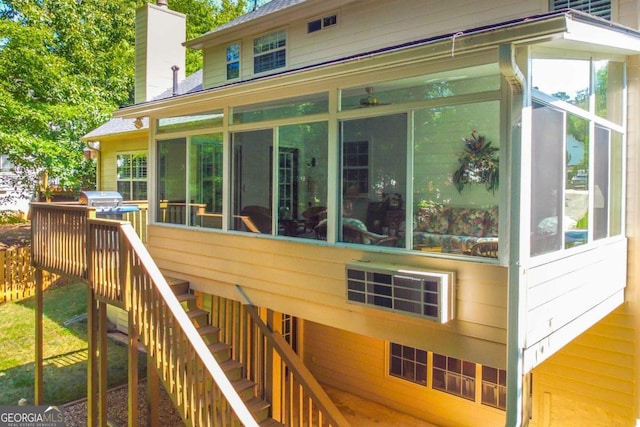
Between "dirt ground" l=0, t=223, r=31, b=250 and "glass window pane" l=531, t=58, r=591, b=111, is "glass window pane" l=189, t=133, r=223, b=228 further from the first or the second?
"dirt ground" l=0, t=223, r=31, b=250

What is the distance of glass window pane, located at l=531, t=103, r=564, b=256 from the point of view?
338cm

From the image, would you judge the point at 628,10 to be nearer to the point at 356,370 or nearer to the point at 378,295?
the point at 378,295

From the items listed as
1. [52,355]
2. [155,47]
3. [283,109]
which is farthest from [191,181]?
[155,47]

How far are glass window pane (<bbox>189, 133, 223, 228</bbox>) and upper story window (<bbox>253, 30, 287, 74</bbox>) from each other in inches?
129

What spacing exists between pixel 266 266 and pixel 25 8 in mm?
14852

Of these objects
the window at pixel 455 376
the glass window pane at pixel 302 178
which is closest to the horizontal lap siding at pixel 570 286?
the glass window pane at pixel 302 178

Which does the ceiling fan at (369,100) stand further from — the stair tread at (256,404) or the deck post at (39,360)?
the deck post at (39,360)

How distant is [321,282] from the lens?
4.67 meters

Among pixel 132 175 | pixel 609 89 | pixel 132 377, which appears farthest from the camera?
pixel 132 175

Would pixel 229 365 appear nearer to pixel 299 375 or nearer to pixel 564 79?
pixel 299 375

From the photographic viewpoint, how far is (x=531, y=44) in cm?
311

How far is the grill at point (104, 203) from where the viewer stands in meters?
6.39

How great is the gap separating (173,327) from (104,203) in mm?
3024

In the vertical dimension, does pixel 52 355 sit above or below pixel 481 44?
below
